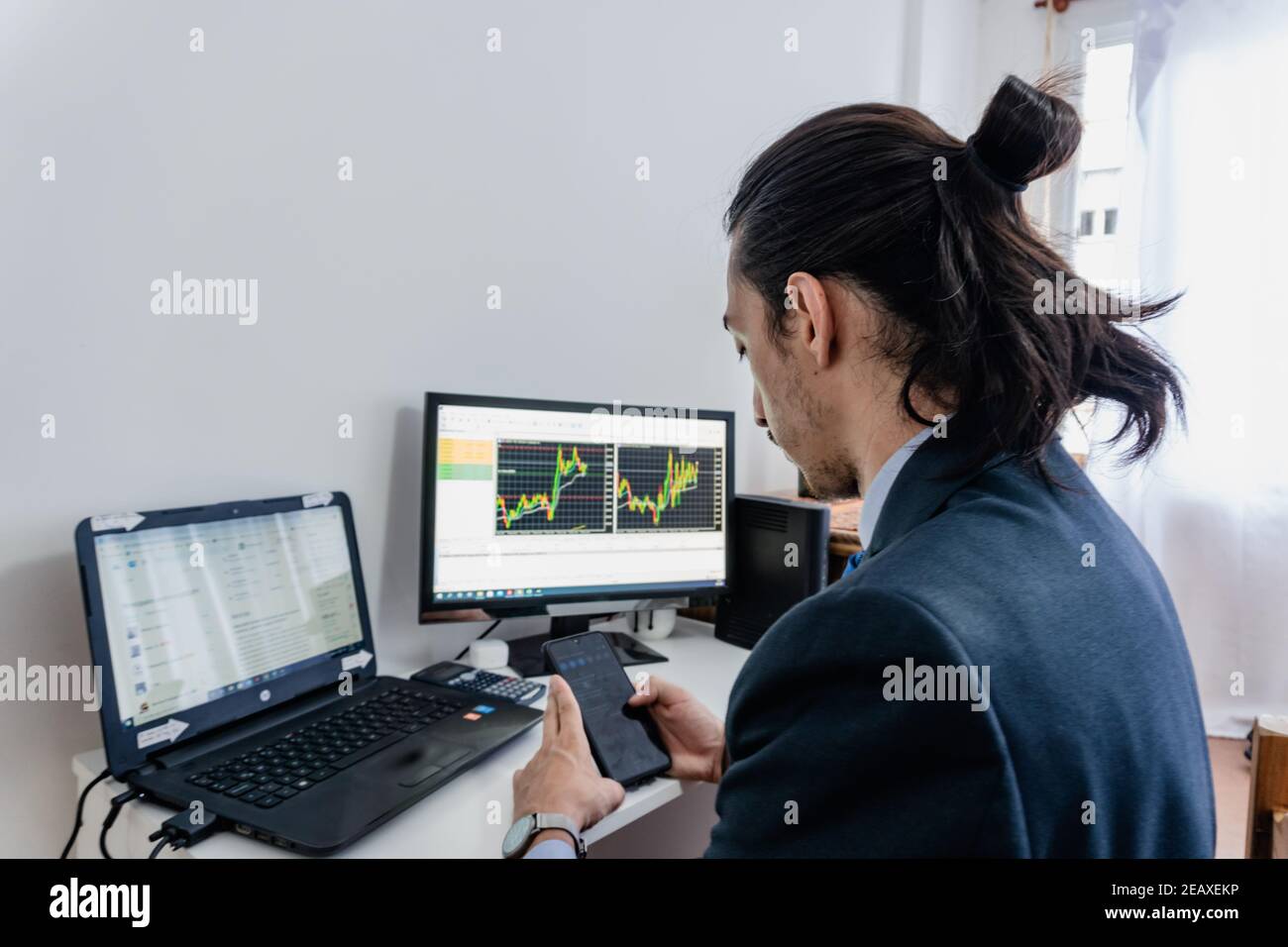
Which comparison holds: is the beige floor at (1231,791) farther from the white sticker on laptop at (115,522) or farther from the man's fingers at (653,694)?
the white sticker on laptop at (115,522)

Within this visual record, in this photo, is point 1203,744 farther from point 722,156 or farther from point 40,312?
point 722,156

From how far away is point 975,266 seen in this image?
2.55ft

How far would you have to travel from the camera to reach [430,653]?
1408mm

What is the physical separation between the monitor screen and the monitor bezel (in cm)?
13

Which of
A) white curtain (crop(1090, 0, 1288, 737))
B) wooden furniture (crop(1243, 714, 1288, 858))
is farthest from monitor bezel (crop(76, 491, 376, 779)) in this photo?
white curtain (crop(1090, 0, 1288, 737))

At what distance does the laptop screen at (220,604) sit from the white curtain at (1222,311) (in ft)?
7.30

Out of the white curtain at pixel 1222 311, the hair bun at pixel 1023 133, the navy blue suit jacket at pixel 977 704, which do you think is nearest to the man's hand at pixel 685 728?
the navy blue suit jacket at pixel 977 704

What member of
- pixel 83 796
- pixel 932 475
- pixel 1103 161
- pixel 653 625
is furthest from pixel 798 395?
pixel 1103 161

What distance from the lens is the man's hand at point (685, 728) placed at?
105cm

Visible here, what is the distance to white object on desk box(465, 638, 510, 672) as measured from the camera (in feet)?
4.42

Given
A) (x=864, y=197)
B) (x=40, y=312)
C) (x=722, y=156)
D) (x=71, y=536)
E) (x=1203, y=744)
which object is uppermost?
(x=722, y=156)

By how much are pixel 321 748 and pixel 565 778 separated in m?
0.29
